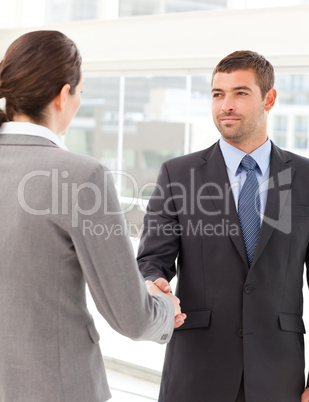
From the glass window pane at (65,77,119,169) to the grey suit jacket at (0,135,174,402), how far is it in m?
3.13

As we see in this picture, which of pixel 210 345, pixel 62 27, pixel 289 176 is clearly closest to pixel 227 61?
pixel 289 176

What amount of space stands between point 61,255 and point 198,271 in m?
0.79

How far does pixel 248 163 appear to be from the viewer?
2055 mm

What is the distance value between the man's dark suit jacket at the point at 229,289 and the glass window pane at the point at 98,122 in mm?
2476

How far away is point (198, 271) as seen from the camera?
197 cm

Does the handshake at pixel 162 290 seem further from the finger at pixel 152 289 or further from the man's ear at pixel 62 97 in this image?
the man's ear at pixel 62 97

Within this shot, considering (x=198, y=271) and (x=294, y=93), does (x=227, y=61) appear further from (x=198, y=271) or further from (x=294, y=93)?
(x=294, y=93)

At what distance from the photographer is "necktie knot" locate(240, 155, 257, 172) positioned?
2051mm

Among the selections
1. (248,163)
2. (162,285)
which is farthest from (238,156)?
(162,285)

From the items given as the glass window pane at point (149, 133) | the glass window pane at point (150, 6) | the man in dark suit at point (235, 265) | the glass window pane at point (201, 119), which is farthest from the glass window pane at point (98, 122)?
the man in dark suit at point (235, 265)

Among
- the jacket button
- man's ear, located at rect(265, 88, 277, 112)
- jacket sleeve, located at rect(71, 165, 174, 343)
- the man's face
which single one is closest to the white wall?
man's ear, located at rect(265, 88, 277, 112)

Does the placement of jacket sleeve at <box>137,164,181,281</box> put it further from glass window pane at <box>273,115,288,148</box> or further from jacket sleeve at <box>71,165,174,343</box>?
glass window pane at <box>273,115,288,148</box>

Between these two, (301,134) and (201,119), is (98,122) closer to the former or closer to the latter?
(201,119)

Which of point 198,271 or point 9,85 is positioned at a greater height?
point 9,85
